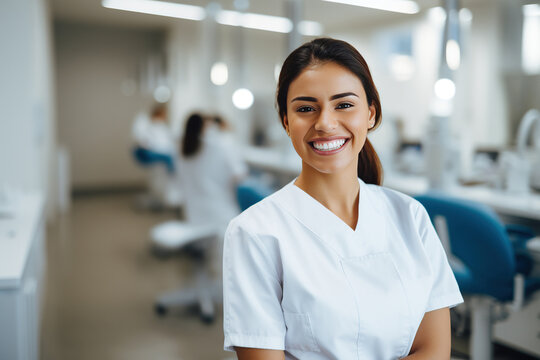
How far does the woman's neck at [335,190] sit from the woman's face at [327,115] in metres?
0.04

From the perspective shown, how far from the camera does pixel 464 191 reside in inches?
109

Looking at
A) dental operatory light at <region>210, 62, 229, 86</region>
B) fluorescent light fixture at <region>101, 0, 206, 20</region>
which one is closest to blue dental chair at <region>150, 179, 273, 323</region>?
dental operatory light at <region>210, 62, 229, 86</region>

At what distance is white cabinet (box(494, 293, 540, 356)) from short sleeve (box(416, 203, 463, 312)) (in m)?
1.36

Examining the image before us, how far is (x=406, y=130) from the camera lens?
7004 mm

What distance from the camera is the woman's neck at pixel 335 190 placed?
3.41ft

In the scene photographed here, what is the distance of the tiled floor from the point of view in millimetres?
2590

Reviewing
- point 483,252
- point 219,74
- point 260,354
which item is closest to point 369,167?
point 260,354

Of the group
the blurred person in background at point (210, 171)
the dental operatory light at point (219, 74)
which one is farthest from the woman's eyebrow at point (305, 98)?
the dental operatory light at point (219, 74)

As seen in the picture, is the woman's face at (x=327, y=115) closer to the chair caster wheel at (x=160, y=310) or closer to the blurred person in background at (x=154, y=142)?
the chair caster wheel at (x=160, y=310)

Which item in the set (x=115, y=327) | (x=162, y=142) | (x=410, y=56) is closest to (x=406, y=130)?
(x=410, y=56)

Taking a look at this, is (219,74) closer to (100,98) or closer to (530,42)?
(530,42)

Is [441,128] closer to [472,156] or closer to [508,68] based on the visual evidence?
[472,156]

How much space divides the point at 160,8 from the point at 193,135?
4.05m

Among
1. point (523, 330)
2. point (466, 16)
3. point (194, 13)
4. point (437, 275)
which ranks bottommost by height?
point (523, 330)
